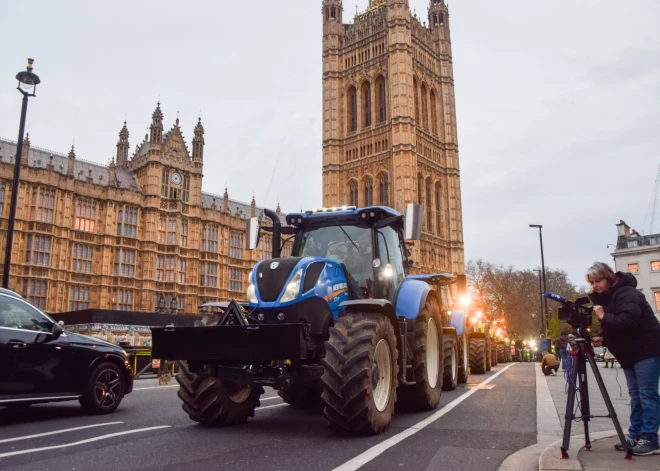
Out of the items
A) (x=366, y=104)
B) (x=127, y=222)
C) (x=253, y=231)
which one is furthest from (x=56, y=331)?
(x=366, y=104)

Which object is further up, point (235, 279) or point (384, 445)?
point (235, 279)

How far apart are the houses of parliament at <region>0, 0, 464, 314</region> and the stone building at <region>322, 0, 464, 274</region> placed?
17 centimetres

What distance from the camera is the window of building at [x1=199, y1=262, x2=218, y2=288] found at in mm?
43312

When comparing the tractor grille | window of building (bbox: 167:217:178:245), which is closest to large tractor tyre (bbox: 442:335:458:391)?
the tractor grille

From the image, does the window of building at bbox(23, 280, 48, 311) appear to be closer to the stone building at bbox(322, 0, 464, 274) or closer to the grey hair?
the grey hair

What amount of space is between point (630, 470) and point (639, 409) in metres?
0.98

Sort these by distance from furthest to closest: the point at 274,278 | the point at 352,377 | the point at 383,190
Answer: the point at 383,190 → the point at 274,278 → the point at 352,377

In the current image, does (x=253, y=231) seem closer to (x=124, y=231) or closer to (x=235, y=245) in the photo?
(x=124, y=231)

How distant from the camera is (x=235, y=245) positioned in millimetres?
47688

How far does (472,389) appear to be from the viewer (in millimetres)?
11031

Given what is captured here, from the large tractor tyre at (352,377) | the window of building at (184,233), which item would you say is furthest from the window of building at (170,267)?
the large tractor tyre at (352,377)

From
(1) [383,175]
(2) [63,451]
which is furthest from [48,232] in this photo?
(1) [383,175]

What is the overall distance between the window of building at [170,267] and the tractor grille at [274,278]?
36528 millimetres

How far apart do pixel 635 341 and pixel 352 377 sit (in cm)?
254
